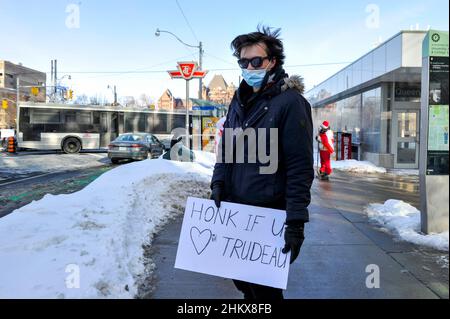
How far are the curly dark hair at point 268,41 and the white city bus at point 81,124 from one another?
71.4 ft

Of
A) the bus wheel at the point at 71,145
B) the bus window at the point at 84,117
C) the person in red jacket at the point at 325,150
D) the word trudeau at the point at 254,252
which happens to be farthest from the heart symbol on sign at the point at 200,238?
the bus window at the point at 84,117

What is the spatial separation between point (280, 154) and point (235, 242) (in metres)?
0.69

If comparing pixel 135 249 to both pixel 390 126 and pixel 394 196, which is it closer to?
pixel 394 196

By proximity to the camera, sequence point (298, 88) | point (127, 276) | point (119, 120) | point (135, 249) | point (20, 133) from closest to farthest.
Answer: point (298, 88), point (127, 276), point (135, 249), point (20, 133), point (119, 120)

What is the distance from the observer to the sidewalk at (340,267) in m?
3.64

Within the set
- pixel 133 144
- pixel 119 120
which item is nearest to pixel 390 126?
pixel 133 144

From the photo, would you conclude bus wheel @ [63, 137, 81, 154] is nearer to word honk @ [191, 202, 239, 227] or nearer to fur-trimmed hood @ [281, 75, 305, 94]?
word honk @ [191, 202, 239, 227]

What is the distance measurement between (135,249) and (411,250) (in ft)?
11.1

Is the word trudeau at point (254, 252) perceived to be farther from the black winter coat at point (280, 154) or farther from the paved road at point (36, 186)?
the paved road at point (36, 186)

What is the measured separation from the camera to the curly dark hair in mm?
2627

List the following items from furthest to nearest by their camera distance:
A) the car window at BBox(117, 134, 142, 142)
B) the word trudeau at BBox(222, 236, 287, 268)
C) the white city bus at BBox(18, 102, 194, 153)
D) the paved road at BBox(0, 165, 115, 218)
Result: the white city bus at BBox(18, 102, 194, 153) < the car window at BBox(117, 134, 142, 142) < the paved road at BBox(0, 165, 115, 218) < the word trudeau at BBox(222, 236, 287, 268)

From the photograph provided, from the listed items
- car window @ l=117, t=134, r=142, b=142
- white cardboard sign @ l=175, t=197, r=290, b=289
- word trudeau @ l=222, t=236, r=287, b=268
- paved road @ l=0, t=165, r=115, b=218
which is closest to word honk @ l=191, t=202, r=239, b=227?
white cardboard sign @ l=175, t=197, r=290, b=289
